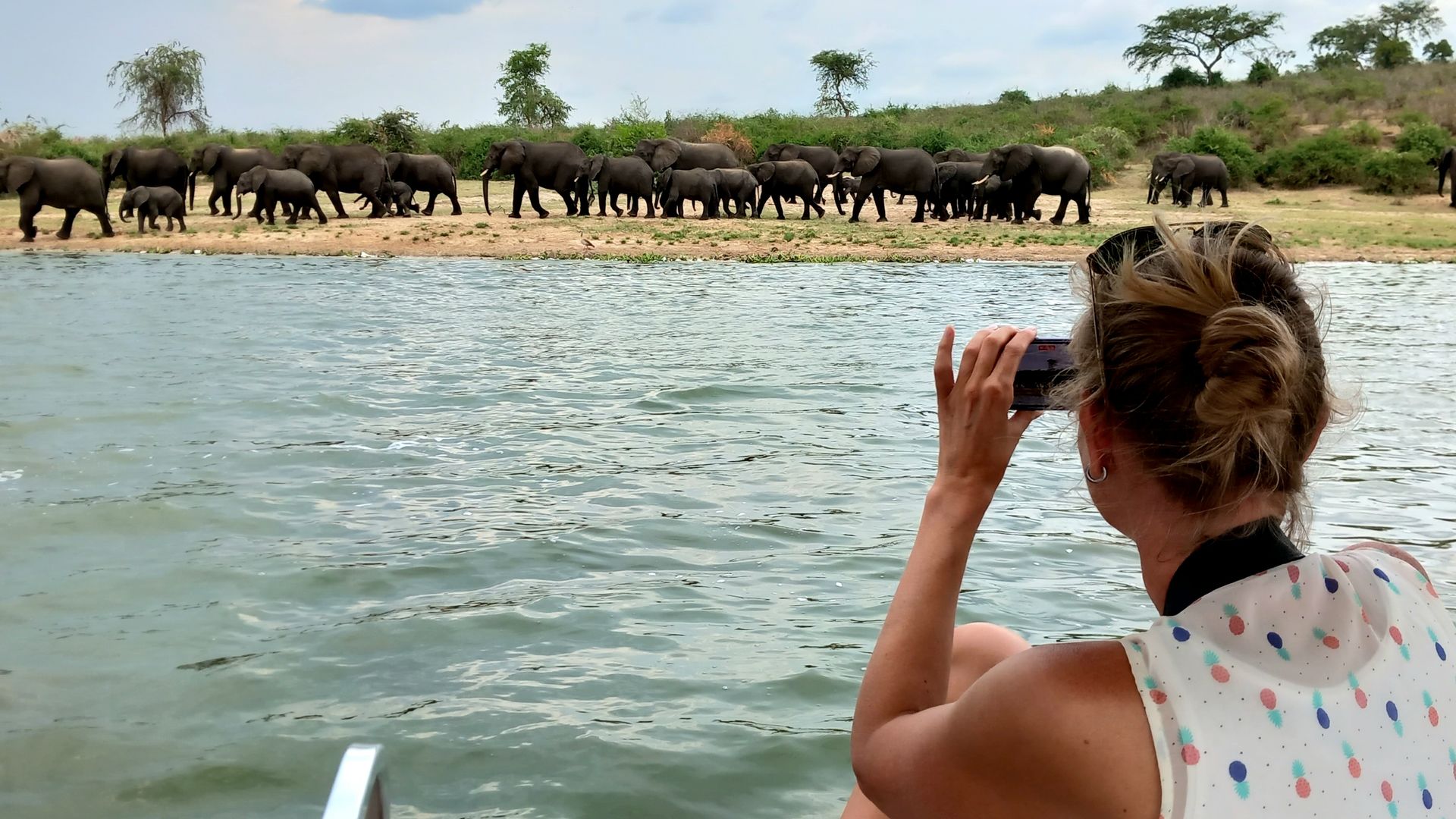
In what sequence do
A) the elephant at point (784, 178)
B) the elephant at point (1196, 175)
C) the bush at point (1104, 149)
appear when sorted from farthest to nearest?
the bush at point (1104, 149) → the elephant at point (1196, 175) → the elephant at point (784, 178)

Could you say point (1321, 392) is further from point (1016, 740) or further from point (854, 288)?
point (854, 288)

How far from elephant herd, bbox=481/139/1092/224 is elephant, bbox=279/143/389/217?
2317mm

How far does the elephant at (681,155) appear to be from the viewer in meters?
32.3

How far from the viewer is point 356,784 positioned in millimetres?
1535

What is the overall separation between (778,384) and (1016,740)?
8.40 metres

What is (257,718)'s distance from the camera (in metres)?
3.89

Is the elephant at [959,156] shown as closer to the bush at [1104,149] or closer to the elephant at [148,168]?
the bush at [1104,149]

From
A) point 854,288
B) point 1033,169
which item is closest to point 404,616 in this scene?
point 854,288

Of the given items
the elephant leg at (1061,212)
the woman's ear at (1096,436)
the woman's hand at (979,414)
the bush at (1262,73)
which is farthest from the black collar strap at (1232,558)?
the bush at (1262,73)

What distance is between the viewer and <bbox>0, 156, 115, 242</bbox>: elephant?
2294cm

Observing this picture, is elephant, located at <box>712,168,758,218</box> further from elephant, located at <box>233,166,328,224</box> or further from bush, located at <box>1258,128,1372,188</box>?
bush, located at <box>1258,128,1372,188</box>

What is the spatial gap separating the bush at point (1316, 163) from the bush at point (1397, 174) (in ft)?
2.10

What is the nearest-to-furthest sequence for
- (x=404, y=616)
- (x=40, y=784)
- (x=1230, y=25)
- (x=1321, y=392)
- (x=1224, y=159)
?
(x=1321, y=392)
(x=40, y=784)
(x=404, y=616)
(x=1224, y=159)
(x=1230, y=25)

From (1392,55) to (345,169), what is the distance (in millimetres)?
49916
